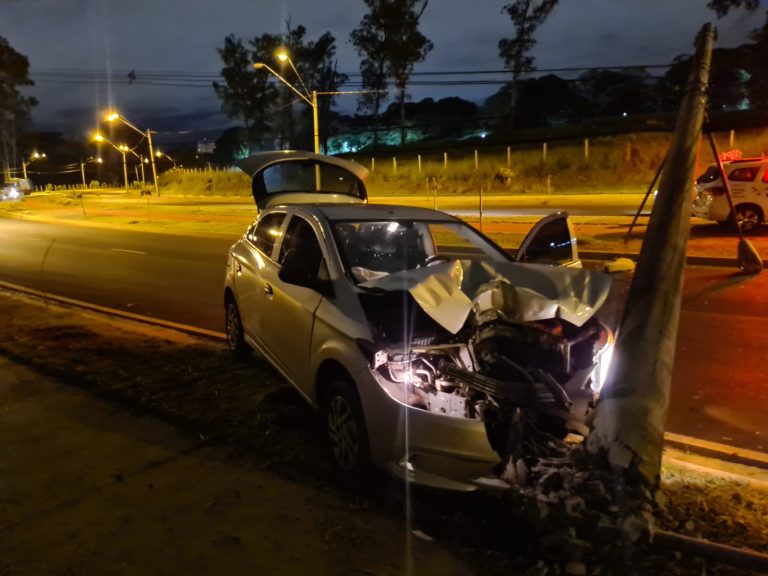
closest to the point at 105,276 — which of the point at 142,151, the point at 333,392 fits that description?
the point at 333,392

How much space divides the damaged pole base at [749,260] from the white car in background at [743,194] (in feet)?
14.0

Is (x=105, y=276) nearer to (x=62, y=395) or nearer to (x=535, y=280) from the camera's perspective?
(x=62, y=395)

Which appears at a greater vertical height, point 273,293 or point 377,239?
point 377,239

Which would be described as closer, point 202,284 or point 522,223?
point 202,284

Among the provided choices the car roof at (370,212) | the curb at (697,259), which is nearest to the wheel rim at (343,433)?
the car roof at (370,212)

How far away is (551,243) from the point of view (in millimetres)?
5715

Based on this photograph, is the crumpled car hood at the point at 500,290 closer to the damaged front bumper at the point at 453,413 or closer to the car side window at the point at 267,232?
the damaged front bumper at the point at 453,413

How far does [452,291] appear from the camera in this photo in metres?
4.03

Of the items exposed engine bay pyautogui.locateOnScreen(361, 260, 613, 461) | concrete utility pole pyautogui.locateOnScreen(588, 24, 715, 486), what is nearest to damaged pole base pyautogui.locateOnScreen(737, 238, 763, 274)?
concrete utility pole pyautogui.locateOnScreen(588, 24, 715, 486)

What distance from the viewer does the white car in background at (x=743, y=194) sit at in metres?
14.6

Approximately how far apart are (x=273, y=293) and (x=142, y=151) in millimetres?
123939

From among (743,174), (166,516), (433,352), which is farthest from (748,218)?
(166,516)

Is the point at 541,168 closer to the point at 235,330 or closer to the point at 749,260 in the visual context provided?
the point at 749,260

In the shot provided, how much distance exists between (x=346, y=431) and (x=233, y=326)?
9.89ft
